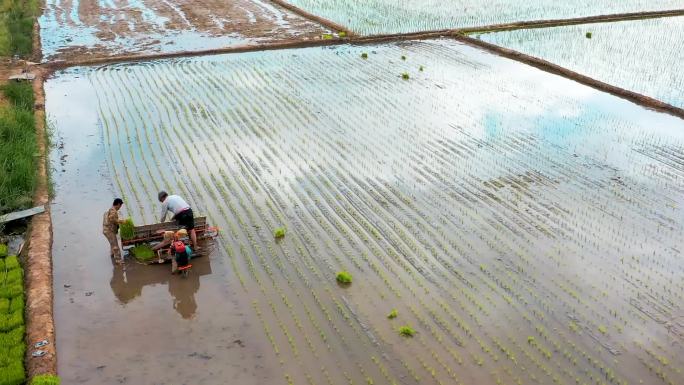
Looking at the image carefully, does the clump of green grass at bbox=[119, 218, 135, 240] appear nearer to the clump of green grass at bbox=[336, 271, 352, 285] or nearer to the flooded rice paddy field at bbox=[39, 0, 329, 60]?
the clump of green grass at bbox=[336, 271, 352, 285]

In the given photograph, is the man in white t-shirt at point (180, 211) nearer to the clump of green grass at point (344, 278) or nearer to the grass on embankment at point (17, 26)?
the clump of green grass at point (344, 278)

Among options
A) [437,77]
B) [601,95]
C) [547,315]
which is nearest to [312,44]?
[437,77]

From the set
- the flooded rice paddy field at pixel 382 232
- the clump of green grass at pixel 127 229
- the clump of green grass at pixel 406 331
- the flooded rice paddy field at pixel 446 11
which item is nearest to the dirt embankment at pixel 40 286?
the flooded rice paddy field at pixel 382 232

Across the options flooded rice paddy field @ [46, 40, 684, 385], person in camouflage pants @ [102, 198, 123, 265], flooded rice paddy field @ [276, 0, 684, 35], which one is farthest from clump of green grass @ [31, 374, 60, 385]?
flooded rice paddy field @ [276, 0, 684, 35]

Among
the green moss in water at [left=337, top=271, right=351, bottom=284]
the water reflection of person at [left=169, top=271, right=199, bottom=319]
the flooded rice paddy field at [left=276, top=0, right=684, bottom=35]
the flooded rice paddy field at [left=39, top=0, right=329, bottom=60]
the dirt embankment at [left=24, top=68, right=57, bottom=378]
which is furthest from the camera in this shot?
the flooded rice paddy field at [left=276, top=0, right=684, bottom=35]

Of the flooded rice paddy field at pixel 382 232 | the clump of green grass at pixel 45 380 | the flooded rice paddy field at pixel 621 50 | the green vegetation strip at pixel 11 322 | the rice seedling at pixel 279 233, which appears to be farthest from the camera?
the flooded rice paddy field at pixel 621 50

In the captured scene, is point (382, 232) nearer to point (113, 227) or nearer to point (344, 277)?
point (344, 277)
